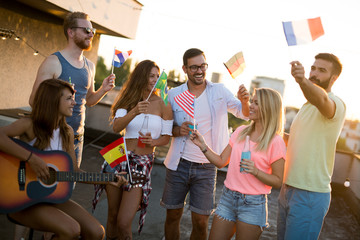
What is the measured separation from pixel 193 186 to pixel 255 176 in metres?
1.00

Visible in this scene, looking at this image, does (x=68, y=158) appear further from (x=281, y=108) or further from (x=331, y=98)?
(x=331, y=98)

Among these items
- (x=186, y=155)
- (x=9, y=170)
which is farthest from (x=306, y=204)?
(x=9, y=170)

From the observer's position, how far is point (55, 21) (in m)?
10.0

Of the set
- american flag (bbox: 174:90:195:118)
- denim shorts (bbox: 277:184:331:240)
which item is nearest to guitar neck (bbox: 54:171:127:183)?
american flag (bbox: 174:90:195:118)

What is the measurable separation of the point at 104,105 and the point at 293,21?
11.7 metres

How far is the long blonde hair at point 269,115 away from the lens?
290 centimetres

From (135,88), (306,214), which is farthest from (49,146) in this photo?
(306,214)

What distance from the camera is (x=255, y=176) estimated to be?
2.82m

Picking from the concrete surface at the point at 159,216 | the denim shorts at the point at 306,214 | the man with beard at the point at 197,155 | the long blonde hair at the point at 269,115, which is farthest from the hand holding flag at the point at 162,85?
the concrete surface at the point at 159,216

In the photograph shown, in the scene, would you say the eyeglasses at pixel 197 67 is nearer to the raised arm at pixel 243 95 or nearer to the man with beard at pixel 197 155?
the man with beard at pixel 197 155

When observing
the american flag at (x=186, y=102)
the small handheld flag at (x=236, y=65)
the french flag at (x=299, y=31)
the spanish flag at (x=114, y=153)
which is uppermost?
the french flag at (x=299, y=31)

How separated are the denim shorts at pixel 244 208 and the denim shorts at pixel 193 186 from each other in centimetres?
68

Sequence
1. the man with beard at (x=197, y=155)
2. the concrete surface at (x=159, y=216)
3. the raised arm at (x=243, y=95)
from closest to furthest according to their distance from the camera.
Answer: the raised arm at (x=243, y=95)
the man with beard at (x=197, y=155)
the concrete surface at (x=159, y=216)

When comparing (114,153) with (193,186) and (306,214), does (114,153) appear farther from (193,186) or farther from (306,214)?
(306,214)
